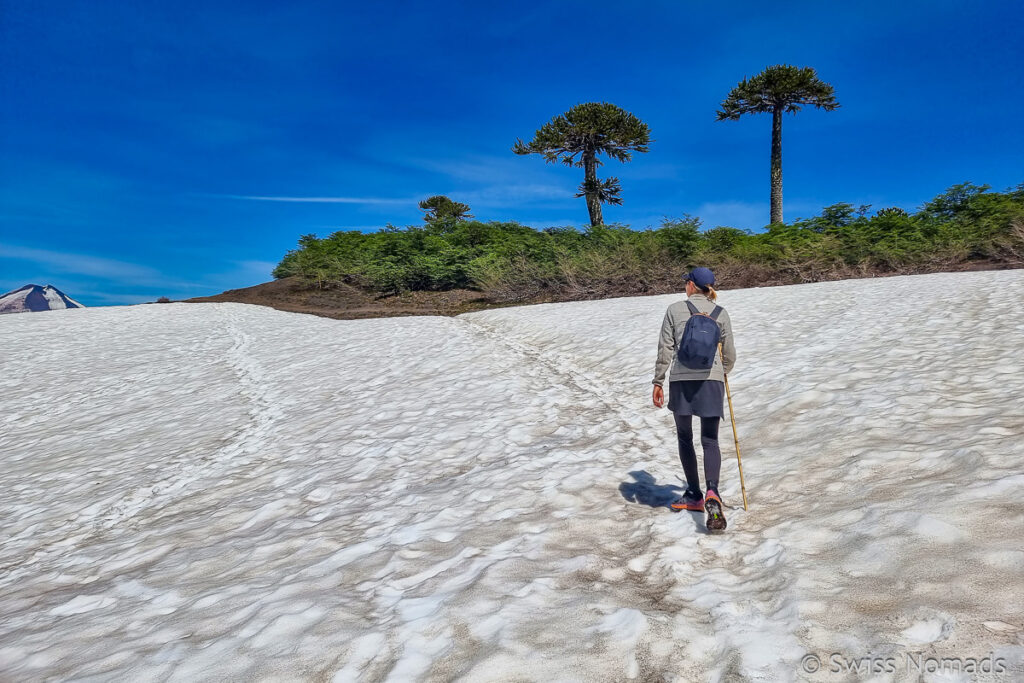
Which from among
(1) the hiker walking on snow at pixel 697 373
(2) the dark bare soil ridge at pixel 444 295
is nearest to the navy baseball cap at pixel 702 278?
(1) the hiker walking on snow at pixel 697 373

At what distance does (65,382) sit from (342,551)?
15.3m

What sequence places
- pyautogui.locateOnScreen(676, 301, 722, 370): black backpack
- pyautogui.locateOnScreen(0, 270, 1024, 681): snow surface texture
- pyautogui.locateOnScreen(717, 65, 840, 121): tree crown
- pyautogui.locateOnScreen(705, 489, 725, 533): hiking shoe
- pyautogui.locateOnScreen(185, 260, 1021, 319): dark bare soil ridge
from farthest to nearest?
pyautogui.locateOnScreen(717, 65, 840, 121): tree crown < pyautogui.locateOnScreen(185, 260, 1021, 319): dark bare soil ridge < pyautogui.locateOnScreen(676, 301, 722, 370): black backpack < pyautogui.locateOnScreen(705, 489, 725, 533): hiking shoe < pyautogui.locateOnScreen(0, 270, 1024, 681): snow surface texture

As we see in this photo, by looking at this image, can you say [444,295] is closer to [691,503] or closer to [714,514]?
[691,503]

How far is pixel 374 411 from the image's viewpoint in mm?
10039

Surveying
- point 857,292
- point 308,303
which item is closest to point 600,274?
point 857,292

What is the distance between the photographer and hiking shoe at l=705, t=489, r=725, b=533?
448 centimetres

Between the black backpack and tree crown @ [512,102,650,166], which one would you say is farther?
tree crown @ [512,102,650,166]

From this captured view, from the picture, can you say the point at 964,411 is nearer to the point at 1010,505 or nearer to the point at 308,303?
the point at 1010,505

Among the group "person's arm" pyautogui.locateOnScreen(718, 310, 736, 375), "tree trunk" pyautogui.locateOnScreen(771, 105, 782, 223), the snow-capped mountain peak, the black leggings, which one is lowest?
the black leggings

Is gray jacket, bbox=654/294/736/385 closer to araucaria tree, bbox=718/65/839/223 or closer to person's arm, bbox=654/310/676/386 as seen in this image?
person's arm, bbox=654/310/676/386

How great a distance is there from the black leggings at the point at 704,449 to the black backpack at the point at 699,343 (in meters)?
0.54

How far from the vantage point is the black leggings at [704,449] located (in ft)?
15.8

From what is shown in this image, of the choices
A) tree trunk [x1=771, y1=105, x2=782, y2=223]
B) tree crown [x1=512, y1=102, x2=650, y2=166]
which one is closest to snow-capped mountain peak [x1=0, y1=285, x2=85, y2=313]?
tree crown [x1=512, y1=102, x2=650, y2=166]

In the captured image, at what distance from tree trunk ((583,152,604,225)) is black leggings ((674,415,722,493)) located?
40837 mm
